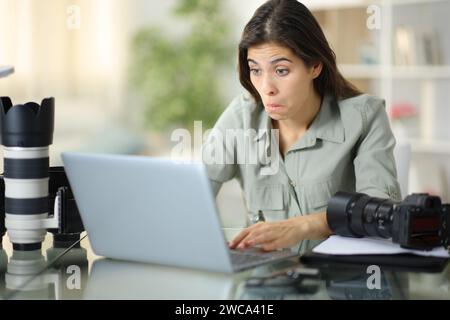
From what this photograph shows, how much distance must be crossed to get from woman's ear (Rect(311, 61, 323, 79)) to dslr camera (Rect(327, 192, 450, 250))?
1.50 feet

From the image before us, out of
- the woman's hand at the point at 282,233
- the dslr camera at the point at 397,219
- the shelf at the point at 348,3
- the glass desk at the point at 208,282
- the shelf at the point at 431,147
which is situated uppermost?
the shelf at the point at 348,3

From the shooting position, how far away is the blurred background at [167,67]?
4211 mm

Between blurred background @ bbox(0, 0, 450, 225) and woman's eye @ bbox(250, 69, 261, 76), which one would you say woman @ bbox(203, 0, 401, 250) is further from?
blurred background @ bbox(0, 0, 450, 225)

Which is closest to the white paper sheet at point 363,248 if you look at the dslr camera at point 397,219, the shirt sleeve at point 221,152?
the dslr camera at point 397,219

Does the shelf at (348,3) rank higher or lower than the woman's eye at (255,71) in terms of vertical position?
higher

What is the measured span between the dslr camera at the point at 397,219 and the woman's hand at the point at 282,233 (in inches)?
2.8

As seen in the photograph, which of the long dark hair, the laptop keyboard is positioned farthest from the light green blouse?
the laptop keyboard

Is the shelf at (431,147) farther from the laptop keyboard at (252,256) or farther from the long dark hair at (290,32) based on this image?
the laptop keyboard at (252,256)

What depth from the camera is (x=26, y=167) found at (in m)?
A: 1.46

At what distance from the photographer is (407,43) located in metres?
4.16

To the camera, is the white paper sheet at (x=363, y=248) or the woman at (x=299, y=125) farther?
the woman at (x=299, y=125)

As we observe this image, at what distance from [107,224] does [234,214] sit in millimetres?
3470

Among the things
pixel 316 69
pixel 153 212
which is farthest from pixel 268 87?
pixel 153 212
